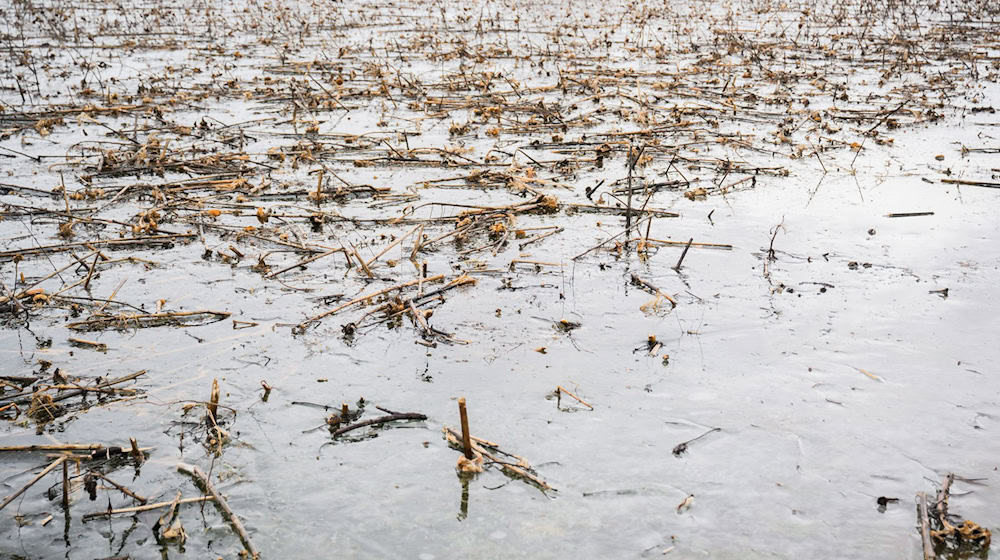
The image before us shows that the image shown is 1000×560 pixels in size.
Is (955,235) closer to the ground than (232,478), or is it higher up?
higher up

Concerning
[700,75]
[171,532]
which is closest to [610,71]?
[700,75]

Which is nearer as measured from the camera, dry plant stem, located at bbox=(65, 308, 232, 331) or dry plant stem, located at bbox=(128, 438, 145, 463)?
dry plant stem, located at bbox=(128, 438, 145, 463)

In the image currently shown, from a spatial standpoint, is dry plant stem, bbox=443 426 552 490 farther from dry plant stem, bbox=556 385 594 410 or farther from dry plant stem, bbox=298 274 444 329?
dry plant stem, bbox=298 274 444 329

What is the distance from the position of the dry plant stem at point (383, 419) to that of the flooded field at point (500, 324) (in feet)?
0.04

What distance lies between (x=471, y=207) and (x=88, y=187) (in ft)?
10.6

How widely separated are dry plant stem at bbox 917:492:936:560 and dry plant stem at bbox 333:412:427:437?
200 cm

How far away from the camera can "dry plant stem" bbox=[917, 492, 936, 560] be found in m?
2.63

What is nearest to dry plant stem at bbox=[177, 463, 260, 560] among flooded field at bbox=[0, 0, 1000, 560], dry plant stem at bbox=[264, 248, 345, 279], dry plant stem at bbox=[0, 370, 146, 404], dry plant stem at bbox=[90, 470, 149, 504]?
flooded field at bbox=[0, 0, 1000, 560]

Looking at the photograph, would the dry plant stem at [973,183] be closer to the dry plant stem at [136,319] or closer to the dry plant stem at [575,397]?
the dry plant stem at [575,397]

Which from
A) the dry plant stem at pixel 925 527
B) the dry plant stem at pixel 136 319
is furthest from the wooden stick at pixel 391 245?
the dry plant stem at pixel 925 527

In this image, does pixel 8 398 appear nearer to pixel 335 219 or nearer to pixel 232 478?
pixel 232 478

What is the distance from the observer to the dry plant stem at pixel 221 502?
8.90 ft

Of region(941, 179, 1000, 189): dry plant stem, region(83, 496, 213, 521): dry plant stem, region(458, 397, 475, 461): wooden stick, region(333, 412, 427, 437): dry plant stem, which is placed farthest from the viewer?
region(941, 179, 1000, 189): dry plant stem

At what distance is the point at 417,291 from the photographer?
4660 millimetres
